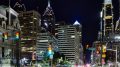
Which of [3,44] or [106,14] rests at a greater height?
[106,14]

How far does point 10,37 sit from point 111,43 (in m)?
26.1

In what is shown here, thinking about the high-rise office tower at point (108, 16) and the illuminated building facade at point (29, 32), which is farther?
the illuminated building facade at point (29, 32)

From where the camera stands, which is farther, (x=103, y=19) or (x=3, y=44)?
(x=103, y=19)

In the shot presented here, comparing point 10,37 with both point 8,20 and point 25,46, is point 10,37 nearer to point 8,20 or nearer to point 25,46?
point 8,20

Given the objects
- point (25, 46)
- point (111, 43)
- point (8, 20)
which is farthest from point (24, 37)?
point (111, 43)

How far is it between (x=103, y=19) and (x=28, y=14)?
6556cm

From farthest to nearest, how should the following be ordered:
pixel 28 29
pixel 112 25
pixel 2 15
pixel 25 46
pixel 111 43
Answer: pixel 28 29 → pixel 25 46 → pixel 112 25 → pixel 2 15 → pixel 111 43

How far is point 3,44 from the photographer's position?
2928 inches

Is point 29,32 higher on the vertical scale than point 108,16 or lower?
lower

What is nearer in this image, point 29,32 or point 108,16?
point 108,16

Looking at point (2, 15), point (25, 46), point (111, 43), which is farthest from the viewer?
point (25, 46)

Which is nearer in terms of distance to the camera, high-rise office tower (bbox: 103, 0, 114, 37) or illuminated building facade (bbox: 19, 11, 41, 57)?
high-rise office tower (bbox: 103, 0, 114, 37)

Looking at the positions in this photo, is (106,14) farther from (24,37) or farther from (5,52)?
(5,52)

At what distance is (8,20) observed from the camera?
84812mm
